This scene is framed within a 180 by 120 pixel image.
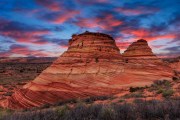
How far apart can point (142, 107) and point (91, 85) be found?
861 cm

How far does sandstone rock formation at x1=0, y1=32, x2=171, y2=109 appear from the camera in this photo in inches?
628

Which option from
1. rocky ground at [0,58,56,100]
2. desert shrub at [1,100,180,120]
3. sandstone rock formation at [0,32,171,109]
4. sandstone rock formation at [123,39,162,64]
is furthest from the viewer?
rocky ground at [0,58,56,100]

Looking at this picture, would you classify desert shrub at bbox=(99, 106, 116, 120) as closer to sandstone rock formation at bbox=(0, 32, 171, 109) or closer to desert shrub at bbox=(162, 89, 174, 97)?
desert shrub at bbox=(162, 89, 174, 97)

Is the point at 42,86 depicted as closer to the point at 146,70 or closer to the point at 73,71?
the point at 73,71

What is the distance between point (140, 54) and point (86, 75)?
6783mm

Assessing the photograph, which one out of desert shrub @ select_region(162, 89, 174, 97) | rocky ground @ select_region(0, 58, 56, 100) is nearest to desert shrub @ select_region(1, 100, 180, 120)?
desert shrub @ select_region(162, 89, 174, 97)

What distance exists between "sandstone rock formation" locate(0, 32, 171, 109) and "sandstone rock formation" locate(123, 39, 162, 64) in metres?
1.16

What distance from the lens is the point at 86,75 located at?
55.2 ft

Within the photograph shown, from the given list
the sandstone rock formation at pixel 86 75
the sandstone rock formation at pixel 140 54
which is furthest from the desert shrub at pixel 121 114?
the sandstone rock formation at pixel 140 54

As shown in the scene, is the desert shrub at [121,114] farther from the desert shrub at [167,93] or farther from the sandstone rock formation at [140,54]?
the sandstone rock formation at [140,54]

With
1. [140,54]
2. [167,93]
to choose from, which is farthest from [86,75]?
[140,54]

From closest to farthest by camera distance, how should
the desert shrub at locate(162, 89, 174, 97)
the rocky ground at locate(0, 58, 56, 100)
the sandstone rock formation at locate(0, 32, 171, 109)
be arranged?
the desert shrub at locate(162, 89, 174, 97), the sandstone rock formation at locate(0, 32, 171, 109), the rocky ground at locate(0, 58, 56, 100)

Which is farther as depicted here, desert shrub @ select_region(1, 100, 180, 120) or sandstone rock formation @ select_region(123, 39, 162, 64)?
sandstone rock formation @ select_region(123, 39, 162, 64)

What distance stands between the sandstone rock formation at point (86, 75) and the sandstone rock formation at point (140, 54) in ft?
3.80
